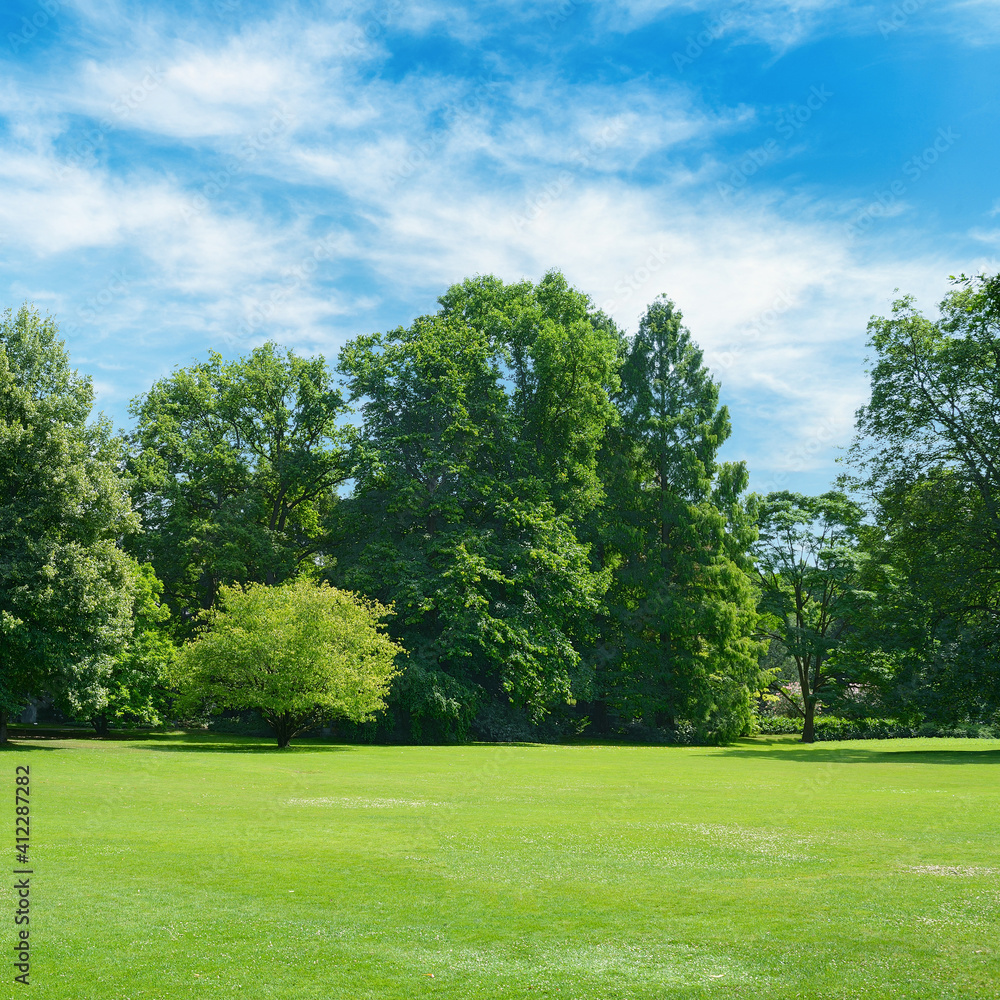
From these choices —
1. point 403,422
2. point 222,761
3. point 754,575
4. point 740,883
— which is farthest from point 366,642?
point 754,575

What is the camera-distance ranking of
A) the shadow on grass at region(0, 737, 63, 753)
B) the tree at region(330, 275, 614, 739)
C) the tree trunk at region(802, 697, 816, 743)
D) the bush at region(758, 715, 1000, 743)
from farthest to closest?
the bush at region(758, 715, 1000, 743), the tree trunk at region(802, 697, 816, 743), the tree at region(330, 275, 614, 739), the shadow on grass at region(0, 737, 63, 753)

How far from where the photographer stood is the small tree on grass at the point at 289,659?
36.2m

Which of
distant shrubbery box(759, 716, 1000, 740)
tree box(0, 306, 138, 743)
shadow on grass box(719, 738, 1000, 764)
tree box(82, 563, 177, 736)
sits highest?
tree box(0, 306, 138, 743)

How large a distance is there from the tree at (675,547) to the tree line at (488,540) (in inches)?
7.7

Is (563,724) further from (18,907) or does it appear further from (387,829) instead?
(18,907)

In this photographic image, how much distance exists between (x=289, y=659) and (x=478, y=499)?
1591 centimetres

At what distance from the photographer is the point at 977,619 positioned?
41.7 m

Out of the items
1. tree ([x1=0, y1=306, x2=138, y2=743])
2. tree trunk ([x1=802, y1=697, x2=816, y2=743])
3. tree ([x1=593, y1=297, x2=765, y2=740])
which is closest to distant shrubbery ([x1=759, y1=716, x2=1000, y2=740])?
tree trunk ([x1=802, y1=697, x2=816, y2=743])

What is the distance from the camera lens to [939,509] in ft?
133

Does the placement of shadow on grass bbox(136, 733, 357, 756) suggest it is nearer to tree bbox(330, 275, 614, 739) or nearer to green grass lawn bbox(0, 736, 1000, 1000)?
tree bbox(330, 275, 614, 739)

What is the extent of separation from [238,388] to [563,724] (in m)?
28.6

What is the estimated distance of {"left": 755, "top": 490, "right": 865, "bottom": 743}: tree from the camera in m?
58.5

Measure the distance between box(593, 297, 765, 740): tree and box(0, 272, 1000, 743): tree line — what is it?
0.20 meters

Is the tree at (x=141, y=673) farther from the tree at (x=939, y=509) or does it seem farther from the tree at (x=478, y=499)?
the tree at (x=939, y=509)
